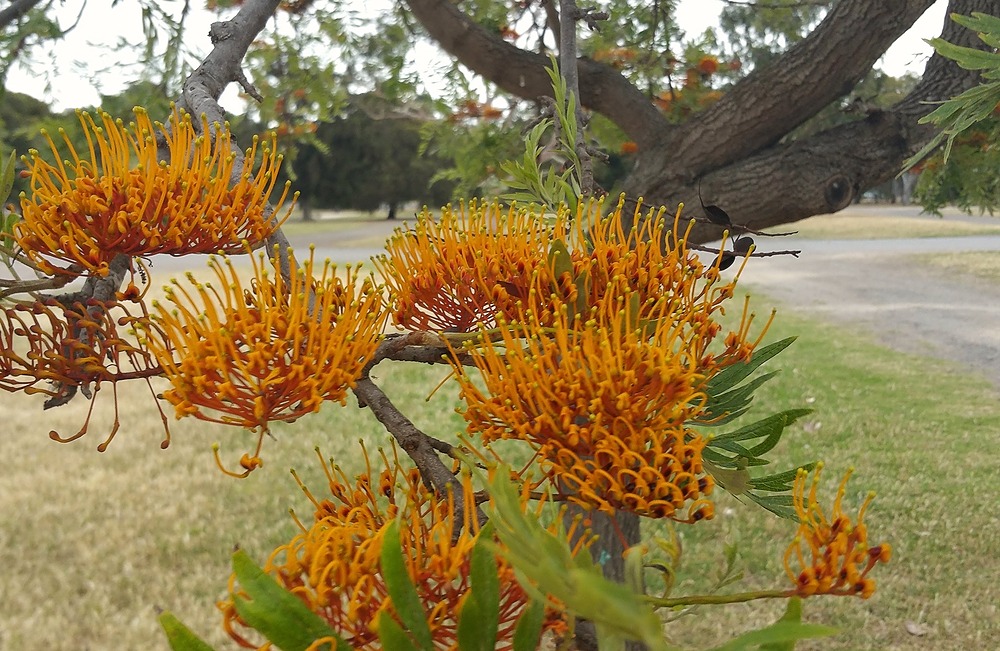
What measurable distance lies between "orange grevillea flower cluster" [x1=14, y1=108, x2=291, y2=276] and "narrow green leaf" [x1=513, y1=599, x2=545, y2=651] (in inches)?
6.7

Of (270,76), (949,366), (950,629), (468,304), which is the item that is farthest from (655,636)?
(949,366)

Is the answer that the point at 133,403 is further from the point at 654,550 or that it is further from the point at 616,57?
the point at 616,57

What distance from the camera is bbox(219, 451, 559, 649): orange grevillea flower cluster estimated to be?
202mm

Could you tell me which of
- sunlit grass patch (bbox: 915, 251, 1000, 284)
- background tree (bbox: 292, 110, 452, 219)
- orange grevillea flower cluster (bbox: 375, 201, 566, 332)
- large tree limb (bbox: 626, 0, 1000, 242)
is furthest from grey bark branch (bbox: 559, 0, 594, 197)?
background tree (bbox: 292, 110, 452, 219)

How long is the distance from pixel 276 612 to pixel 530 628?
63 mm

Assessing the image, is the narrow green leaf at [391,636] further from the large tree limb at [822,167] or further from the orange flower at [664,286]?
the large tree limb at [822,167]

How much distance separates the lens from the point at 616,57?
4.72 ft

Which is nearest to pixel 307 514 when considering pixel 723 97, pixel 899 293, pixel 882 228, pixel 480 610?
pixel 723 97

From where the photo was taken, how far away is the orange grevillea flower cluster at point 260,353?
22cm

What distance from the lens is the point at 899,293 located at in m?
4.54

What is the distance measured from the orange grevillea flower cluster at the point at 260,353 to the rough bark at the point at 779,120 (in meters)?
0.93

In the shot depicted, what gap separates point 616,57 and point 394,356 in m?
1.31

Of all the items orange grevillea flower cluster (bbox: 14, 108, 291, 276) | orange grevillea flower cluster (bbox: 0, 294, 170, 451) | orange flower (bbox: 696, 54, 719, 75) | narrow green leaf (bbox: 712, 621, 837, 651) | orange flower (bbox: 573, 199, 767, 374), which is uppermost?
orange flower (bbox: 696, 54, 719, 75)

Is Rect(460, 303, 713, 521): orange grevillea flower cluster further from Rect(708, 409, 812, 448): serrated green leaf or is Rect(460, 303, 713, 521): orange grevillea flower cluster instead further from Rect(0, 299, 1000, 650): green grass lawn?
Rect(0, 299, 1000, 650): green grass lawn
